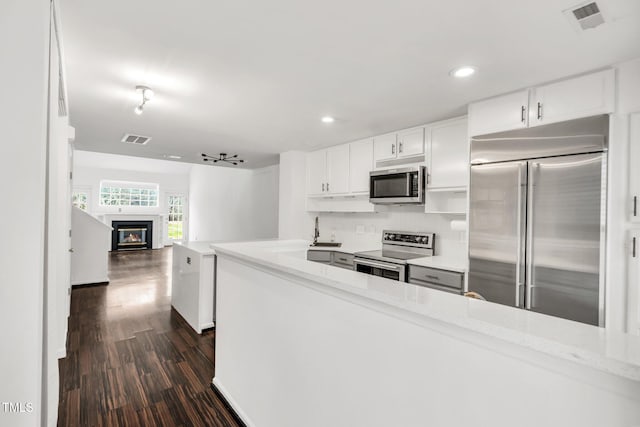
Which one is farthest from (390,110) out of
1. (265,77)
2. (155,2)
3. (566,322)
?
(566,322)

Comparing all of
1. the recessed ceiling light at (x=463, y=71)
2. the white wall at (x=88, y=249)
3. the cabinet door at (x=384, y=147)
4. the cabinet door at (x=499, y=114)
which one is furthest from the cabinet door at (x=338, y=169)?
the white wall at (x=88, y=249)

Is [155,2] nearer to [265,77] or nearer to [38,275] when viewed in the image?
[265,77]

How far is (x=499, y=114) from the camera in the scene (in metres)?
2.50

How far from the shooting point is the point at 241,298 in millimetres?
1948

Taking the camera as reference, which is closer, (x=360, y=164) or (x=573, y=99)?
(x=573, y=99)

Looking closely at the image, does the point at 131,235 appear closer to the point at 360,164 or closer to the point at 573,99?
the point at 360,164

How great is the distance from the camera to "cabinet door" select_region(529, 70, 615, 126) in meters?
1.99

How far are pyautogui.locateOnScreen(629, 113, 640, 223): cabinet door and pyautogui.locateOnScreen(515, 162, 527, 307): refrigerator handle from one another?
559 mm

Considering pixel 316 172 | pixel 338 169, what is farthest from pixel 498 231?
pixel 316 172

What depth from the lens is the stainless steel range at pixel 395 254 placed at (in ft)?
10.7

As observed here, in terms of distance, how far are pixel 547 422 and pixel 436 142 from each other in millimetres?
2924

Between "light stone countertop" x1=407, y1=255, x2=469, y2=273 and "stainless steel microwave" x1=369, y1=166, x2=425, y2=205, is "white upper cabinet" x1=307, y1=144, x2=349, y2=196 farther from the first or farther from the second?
"light stone countertop" x1=407, y1=255, x2=469, y2=273

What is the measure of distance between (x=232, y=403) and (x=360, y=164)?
303cm

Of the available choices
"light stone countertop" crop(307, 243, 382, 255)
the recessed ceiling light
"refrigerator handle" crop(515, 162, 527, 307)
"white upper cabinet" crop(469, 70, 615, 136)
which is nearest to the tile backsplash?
"light stone countertop" crop(307, 243, 382, 255)
